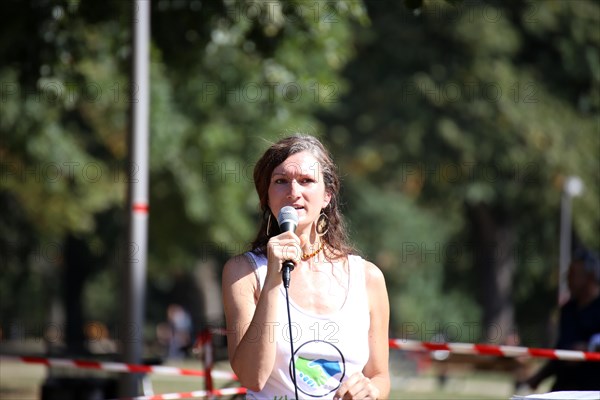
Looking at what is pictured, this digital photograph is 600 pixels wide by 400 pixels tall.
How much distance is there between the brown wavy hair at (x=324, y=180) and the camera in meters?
4.26

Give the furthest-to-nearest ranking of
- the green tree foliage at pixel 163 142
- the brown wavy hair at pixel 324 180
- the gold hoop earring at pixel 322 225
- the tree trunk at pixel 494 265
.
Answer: the tree trunk at pixel 494 265 < the green tree foliage at pixel 163 142 < the gold hoop earring at pixel 322 225 < the brown wavy hair at pixel 324 180

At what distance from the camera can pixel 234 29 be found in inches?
492

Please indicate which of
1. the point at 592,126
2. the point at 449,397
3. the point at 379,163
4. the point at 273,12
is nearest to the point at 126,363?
the point at 273,12

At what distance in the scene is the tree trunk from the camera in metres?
36.2

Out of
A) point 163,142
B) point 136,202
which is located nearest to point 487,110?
point 163,142

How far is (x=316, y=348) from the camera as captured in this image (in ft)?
13.3

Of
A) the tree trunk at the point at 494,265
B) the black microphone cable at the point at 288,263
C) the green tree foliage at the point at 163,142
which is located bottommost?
the tree trunk at the point at 494,265

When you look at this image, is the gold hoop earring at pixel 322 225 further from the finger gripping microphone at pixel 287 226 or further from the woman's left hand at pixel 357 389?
the woman's left hand at pixel 357 389

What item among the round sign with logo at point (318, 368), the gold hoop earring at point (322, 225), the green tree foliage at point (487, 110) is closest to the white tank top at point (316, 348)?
the round sign with logo at point (318, 368)

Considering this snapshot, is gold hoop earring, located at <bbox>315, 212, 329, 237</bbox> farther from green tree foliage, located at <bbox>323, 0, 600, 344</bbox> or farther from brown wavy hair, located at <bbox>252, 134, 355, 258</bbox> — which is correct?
green tree foliage, located at <bbox>323, 0, 600, 344</bbox>

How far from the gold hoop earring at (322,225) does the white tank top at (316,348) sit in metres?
0.29

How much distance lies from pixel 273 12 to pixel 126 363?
368 centimetres

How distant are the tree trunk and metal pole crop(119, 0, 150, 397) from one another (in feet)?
90.5

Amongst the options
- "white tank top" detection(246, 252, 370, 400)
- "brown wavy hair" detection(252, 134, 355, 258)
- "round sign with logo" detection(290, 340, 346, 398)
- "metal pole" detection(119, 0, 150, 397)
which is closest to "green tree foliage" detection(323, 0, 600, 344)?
"metal pole" detection(119, 0, 150, 397)
